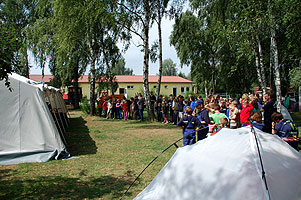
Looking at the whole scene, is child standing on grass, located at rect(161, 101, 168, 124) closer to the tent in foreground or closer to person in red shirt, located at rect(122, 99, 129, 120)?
person in red shirt, located at rect(122, 99, 129, 120)

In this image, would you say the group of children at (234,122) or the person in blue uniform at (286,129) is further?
the group of children at (234,122)

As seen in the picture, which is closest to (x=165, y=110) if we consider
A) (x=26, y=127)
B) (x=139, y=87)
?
(x=26, y=127)

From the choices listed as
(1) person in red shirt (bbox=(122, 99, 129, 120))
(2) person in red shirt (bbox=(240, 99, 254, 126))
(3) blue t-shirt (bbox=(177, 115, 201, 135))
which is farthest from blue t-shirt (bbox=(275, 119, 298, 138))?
(1) person in red shirt (bbox=(122, 99, 129, 120))

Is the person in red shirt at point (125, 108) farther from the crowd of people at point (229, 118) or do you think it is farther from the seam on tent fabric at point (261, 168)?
the seam on tent fabric at point (261, 168)

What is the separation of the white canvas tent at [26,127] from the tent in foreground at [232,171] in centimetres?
397

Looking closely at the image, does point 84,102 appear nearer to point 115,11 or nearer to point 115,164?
point 115,11

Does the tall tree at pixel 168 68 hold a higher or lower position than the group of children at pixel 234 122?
higher

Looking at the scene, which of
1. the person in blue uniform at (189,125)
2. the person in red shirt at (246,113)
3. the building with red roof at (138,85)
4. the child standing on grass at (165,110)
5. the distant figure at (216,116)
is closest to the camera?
the person in blue uniform at (189,125)

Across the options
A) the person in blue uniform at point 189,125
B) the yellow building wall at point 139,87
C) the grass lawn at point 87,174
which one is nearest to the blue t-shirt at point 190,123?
the person in blue uniform at point 189,125

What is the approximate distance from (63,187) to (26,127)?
2.79m

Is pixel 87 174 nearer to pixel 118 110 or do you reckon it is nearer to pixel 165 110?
pixel 165 110

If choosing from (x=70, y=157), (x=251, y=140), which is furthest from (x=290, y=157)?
(x=70, y=157)

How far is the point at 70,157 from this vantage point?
22.6 feet

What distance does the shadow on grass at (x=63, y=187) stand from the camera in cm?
442
